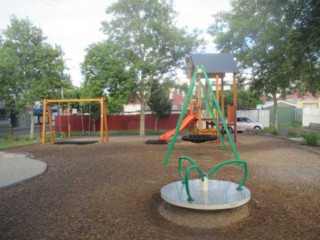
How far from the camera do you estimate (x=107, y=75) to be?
23.4 m

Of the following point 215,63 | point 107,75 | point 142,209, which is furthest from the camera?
point 107,75

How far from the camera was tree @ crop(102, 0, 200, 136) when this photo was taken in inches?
953

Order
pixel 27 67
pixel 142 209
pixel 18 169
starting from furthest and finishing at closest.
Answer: pixel 27 67, pixel 18 169, pixel 142 209

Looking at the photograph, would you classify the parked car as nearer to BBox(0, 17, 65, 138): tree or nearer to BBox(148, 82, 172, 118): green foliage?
BBox(148, 82, 172, 118): green foliage

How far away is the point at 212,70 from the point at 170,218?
38.2 feet

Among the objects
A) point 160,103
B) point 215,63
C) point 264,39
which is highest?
point 264,39

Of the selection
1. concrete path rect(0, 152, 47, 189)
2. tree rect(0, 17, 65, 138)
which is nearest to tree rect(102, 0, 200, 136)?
tree rect(0, 17, 65, 138)

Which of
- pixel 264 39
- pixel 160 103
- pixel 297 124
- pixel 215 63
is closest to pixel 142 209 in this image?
pixel 215 63

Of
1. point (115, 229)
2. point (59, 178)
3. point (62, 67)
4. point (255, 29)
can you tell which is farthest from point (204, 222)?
point (255, 29)

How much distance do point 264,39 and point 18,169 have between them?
13.2 meters

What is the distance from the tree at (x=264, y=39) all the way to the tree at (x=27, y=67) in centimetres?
1226

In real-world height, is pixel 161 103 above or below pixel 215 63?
below

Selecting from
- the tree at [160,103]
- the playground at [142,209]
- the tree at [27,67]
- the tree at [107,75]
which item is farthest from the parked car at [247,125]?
the playground at [142,209]

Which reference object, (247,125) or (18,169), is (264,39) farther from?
(18,169)
